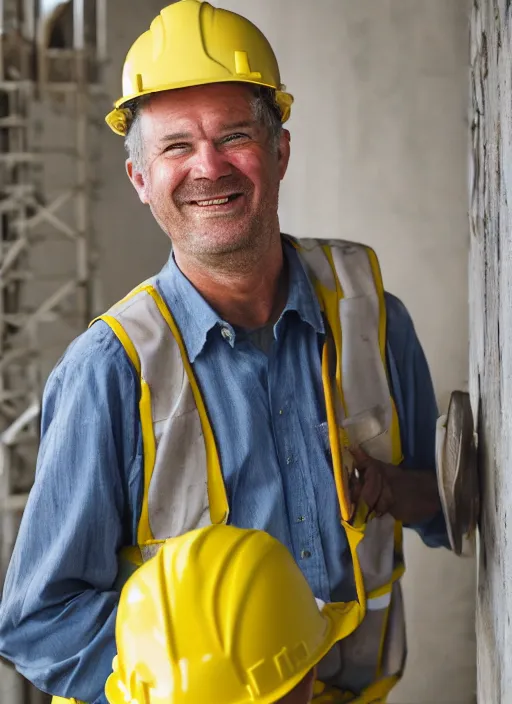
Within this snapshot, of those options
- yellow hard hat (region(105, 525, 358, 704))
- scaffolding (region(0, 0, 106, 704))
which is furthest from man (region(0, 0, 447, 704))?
scaffolding (region(0, 0, 106, 704))

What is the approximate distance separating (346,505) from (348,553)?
0.16 meters

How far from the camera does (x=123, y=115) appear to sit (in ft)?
6.47

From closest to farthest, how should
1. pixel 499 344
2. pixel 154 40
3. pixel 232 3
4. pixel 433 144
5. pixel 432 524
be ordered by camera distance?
1. pixel 499 344
2. pixel 154 40
3. pixel 432 524
4. pixel 433 144
5. pixel 232 3

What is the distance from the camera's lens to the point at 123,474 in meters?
1.77

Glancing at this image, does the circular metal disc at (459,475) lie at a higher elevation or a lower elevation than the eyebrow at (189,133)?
lower

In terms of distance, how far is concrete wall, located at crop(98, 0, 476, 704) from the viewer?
9.84ft

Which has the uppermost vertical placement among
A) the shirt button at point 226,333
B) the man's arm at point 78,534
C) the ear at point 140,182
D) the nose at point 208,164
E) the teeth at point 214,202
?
the nose at point 208,164

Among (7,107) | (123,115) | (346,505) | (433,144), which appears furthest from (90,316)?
(346,505)

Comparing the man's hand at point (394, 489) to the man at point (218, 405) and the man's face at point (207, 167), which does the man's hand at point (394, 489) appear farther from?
the man's face at point (207, 167)

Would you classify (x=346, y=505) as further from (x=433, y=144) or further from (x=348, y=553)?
(x=433, y=144)

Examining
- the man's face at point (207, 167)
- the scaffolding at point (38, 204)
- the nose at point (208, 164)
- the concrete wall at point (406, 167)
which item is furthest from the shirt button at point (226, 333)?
the scaffolding at point (38, 204)

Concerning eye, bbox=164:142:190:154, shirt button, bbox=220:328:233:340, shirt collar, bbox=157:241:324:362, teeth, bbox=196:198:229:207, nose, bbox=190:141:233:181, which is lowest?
shirt button, bbox=220:328:233:340

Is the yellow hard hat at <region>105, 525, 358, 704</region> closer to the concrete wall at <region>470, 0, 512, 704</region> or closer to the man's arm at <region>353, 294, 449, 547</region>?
the concrete wall at <region>470, 0, 512, 704</region>

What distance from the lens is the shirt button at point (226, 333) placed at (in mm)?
1884
